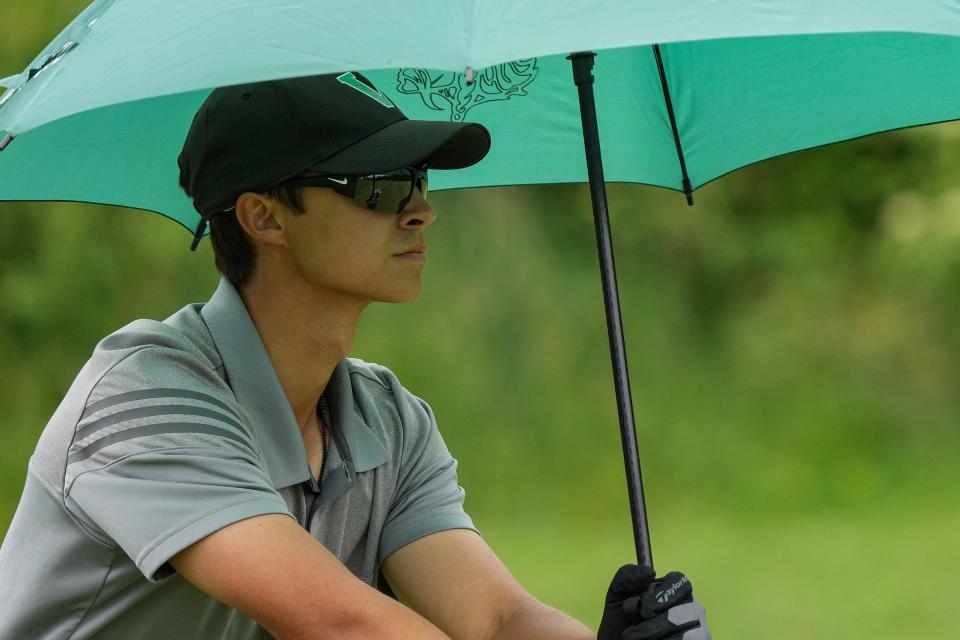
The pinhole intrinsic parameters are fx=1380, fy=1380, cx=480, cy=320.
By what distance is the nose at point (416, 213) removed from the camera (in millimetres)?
2250

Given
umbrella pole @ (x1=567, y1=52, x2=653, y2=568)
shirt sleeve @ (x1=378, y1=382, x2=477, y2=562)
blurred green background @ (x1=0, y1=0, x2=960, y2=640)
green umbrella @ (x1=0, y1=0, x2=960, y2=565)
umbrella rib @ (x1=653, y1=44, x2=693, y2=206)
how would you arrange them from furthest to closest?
blurred green background @ (x1=0, y1=0, x2=960, y2=640) → umbrella rib @ (x1=653, y1=44, x2=693, y2=206) → shirt sleeve @ (x1=378, y1=382, x2=477, y2=562) → umbrella pole @ (x1=567, y1=52, x2=653, y2=568) → green umbrella @ (x1=0, y1=0, x2=960, y2=565)

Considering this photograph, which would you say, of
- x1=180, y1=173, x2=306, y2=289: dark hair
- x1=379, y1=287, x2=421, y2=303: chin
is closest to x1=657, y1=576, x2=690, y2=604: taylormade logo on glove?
x1=379, y1=287, x2=421, y2=303: chin

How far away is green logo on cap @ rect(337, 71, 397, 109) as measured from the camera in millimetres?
2311

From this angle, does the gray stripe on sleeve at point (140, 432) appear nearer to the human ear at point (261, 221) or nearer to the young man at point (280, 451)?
the young man at point (280, 451)

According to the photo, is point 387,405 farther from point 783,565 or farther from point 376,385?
point 783,565

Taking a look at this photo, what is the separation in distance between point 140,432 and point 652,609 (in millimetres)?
746

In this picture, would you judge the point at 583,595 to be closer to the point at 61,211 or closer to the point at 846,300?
the point at 846,300

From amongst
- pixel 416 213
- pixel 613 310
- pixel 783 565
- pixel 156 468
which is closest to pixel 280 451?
pixel 156 468

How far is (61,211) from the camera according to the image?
6695 mm

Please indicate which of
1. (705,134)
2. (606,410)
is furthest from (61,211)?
(705,134)

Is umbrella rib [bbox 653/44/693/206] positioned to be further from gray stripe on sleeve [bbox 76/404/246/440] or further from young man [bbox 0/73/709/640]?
gray stripe on sleeve [bbox 76/404/246/440]

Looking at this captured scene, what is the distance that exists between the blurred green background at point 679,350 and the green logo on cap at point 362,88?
4.36 m

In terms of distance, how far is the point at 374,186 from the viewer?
2215mm

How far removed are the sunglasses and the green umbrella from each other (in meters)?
0.30
